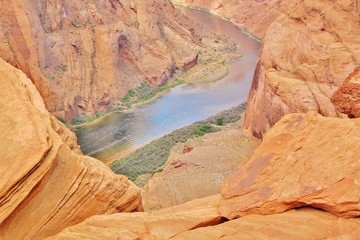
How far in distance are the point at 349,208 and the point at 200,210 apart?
4298 millimetres

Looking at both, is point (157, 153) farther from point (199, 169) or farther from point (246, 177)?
point (246, 177)

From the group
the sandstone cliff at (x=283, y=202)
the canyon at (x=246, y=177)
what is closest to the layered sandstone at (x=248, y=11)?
the canyon at (x=246, y=177)

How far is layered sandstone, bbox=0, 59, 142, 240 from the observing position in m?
13.0

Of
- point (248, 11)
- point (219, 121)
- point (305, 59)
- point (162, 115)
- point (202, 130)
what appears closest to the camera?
point (305, 59)

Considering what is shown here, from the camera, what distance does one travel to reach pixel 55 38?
168 feet

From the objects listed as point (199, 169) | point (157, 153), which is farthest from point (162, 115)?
point (199, 169)

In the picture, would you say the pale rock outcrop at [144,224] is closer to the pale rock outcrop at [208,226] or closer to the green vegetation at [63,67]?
the pale rock outcrop at [208,226]

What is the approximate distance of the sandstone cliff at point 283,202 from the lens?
465 inches

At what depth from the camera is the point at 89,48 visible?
180 feet

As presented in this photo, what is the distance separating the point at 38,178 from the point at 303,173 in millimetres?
7334

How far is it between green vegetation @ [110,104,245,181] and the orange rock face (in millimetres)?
16970

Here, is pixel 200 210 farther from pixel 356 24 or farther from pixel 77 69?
pixel 77 69

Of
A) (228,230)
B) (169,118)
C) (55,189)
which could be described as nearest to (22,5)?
(169,118)

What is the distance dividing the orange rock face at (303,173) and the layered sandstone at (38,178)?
4209 mm
